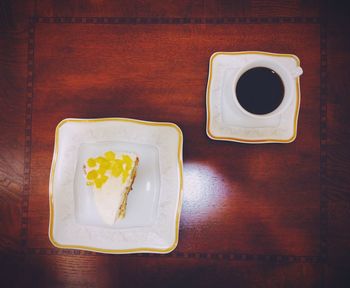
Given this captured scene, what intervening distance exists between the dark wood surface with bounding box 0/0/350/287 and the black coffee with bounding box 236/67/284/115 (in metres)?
0.09

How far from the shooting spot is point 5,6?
67 cm

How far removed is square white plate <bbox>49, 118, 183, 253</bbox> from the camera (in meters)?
0.66

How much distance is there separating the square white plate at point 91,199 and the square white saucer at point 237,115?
0.08 metres

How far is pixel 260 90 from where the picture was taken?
0.59m

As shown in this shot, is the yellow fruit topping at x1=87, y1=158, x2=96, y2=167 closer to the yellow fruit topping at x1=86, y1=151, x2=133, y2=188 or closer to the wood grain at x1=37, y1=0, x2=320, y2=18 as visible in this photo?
the yellow fruit topping at x1=86, y1=151, x2=133, y2=188

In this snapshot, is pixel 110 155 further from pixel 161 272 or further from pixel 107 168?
pixel 161 272

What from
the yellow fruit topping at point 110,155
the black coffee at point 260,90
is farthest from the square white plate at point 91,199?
the black coffee at point 260,90

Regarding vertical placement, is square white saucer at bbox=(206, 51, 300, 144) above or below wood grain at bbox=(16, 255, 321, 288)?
above

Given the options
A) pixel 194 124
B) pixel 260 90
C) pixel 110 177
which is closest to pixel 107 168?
pixel 110 177

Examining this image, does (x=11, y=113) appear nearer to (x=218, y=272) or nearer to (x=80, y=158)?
(x=80, y=158)

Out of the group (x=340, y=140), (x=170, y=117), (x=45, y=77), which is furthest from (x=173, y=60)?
(x=340, y=140)

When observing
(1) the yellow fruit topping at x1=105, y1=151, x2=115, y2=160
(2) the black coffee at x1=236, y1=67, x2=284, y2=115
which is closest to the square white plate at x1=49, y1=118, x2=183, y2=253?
(1) the yellow fruit topping at x1=105, y1=151, x2=115, y2=160

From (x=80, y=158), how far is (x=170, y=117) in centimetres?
20

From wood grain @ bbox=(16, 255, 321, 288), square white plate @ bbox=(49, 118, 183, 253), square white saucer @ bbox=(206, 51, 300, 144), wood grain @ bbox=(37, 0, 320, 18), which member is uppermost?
wood grain @ bbox=(37, 0, 320, 18)
